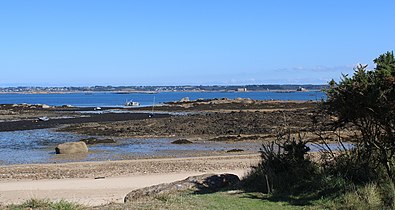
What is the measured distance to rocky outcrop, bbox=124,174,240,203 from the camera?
12.8 m

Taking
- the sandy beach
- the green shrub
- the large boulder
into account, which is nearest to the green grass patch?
the green shrub

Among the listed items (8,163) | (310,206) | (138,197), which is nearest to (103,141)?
(8,163)

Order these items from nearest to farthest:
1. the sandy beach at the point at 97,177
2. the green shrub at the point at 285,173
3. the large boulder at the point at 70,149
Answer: the green shrub at the point at 285,173 < the sandy beach at the point at 97,177 < the large boulder at the point at 70,149

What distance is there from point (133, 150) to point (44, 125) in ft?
74.6

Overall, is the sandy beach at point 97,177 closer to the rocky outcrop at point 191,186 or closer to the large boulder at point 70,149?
the rocky outcrop at point 191,186

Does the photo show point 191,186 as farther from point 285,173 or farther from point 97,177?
point 97,177

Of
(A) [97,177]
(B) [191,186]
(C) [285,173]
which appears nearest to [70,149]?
(A) [97,177]

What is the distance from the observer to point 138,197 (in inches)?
503

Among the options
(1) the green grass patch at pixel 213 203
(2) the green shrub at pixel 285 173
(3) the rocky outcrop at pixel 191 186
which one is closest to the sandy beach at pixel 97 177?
(3) the rocky outcrop at pixel 191 186

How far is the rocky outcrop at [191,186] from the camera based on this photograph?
12.8 metres

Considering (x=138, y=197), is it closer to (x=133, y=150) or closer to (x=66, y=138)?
(x=133, y=150)

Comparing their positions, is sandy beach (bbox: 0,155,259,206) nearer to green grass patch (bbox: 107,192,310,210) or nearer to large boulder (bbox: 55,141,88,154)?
green grass patch (bbox: 107,192,310,210)

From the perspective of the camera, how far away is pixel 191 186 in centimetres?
1322

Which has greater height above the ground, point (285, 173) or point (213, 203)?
point (285, 173)
